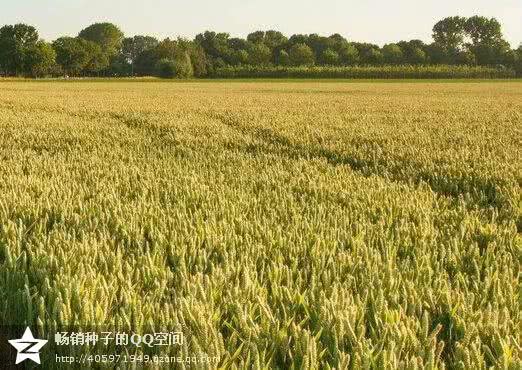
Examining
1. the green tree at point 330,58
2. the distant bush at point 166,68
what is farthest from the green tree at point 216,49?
the green tree at point 330,58

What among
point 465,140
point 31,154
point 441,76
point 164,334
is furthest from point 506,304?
point 441,76

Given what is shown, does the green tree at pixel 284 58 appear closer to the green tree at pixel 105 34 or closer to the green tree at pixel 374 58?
the green tree at pixel 374 58

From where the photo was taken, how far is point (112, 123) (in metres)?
13.0

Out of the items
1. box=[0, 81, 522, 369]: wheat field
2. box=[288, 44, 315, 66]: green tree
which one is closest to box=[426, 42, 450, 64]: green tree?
box=[288, 44, 315, 66]: green tree

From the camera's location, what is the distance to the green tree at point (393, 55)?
11862cm

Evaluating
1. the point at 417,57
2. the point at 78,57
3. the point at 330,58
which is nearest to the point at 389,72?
the point at 330,58

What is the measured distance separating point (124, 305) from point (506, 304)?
1.53 metres

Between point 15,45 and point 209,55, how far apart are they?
129 feet

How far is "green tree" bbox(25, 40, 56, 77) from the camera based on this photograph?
99656 millimetres

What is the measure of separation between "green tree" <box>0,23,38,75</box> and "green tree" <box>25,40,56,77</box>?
836mm

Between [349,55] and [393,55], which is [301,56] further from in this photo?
[393,55]

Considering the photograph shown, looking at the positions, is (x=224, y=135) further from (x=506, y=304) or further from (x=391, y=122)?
(x=506, y=304)
